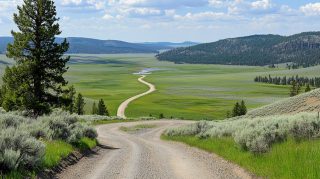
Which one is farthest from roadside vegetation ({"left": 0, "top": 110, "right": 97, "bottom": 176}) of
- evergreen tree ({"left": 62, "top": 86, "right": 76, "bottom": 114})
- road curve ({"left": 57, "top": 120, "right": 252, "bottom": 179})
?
evergreen tree ({"left": 62, "top": 86, "right": 76, "bottom": 114})

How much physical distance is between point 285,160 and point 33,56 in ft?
86.1

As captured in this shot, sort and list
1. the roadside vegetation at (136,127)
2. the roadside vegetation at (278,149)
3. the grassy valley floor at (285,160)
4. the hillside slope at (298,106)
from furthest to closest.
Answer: the roadside vegetation at (136,127) → the hillside slope at (298,106) → the roadside vegetation at (278,149) → the grassy valley floor at (285,160)

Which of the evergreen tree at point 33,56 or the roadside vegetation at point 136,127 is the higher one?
the evergreen tree at point 33,56

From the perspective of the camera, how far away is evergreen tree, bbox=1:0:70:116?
35.0 meters

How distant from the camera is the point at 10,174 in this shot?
40.0 ft

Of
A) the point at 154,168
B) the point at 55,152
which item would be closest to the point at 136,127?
the point at 55,152

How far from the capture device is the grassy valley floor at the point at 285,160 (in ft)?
42.5

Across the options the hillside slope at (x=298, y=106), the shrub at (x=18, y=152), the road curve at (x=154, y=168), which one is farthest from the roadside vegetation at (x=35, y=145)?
the hillside slope at (x=298, y=106)

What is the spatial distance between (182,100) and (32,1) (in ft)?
425

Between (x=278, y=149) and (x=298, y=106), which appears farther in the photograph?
(x=298, y=106)

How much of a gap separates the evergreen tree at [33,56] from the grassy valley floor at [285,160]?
21080mm

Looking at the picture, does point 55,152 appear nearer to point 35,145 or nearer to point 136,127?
point 35,145

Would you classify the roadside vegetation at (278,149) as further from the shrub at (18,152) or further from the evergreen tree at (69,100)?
the evergreen tree at (69,100)

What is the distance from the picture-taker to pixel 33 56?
3559 centimetres
